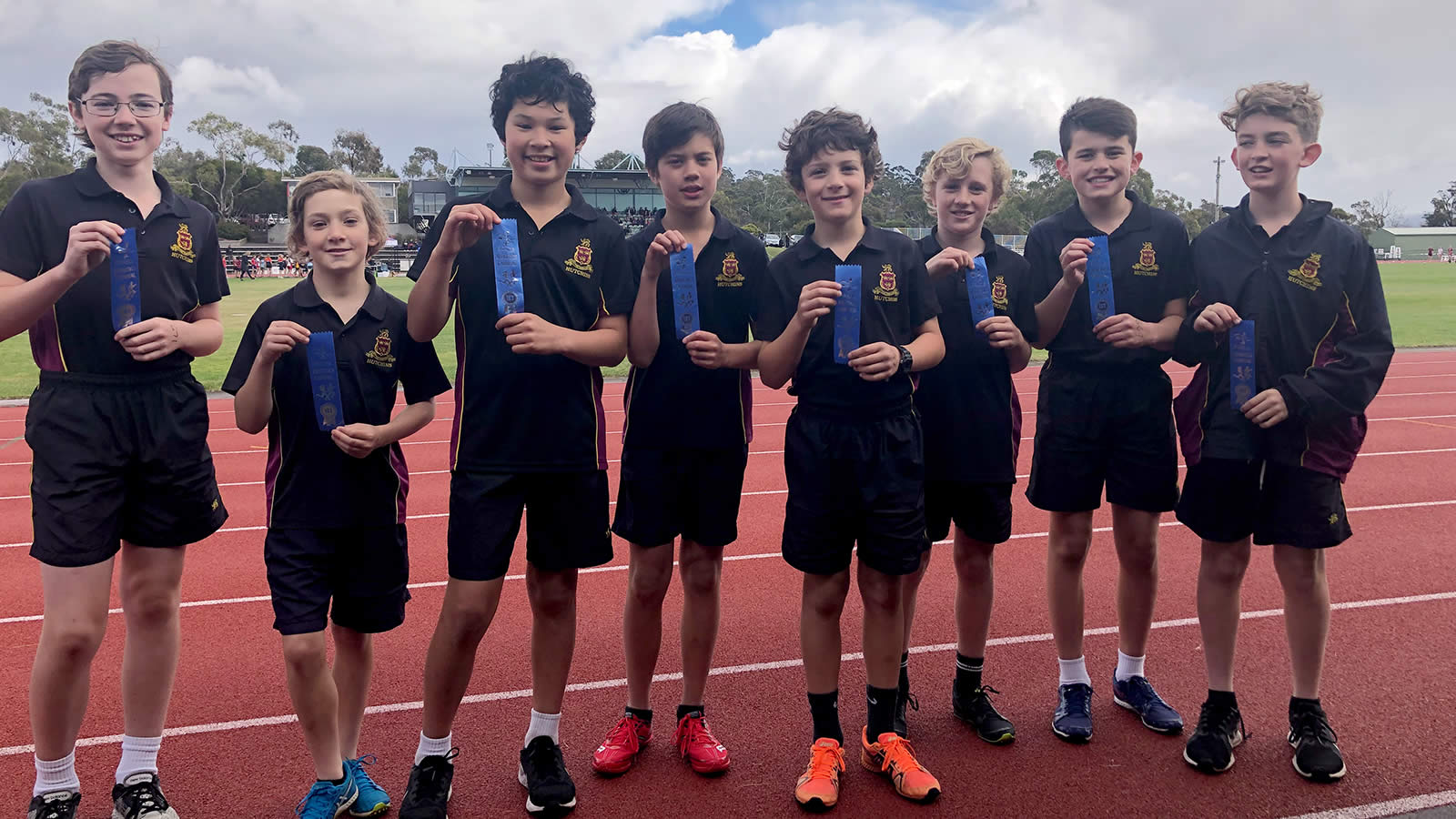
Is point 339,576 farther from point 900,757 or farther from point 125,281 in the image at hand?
point 900,757

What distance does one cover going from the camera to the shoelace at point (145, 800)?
2746mm

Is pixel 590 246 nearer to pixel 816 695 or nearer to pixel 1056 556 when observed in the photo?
pixel 816 695

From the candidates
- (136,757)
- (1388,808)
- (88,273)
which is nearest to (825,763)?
(1388,808)

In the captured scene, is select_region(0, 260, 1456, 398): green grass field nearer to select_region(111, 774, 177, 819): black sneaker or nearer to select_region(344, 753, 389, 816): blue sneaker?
select_region(111, 774, 177, 819): black sneaker

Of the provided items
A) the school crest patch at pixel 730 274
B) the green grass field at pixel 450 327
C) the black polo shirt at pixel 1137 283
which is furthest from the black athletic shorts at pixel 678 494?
the green grass field at pixel 450 327

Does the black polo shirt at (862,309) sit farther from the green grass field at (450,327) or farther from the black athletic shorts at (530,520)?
the green grass field at (450,327)

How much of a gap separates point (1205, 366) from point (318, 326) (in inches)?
118

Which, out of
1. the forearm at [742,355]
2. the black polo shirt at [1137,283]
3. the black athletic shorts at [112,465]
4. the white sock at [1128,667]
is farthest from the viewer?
the white sock at [1128,667]

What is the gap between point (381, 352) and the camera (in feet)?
9.39

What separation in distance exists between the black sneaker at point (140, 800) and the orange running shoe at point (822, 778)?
6.25ft

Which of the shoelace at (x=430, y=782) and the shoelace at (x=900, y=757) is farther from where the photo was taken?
the shoelace at (x=900, y=757)

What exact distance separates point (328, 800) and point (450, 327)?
815 inches

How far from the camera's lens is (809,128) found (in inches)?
120

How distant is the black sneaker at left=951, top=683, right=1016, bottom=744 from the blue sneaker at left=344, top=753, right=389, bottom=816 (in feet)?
6.61
